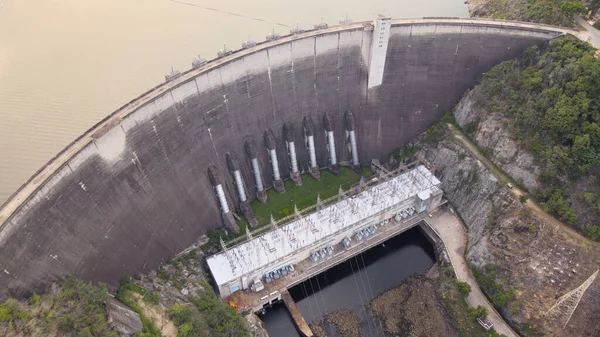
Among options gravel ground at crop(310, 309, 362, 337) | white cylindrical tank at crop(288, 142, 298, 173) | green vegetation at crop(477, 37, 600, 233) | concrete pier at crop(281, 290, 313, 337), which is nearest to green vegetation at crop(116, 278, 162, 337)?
concrete pier at crop(281, 290, 313, 337)

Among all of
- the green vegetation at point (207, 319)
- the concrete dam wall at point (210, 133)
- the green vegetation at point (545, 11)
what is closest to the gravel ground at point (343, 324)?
the green vegetation at point (207, 319)

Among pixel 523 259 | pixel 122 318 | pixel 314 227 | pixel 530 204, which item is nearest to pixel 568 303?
pixel 523 259

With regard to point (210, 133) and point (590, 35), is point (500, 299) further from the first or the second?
point (210, 133)

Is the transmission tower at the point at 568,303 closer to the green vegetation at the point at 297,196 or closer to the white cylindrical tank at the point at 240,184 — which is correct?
the green vegetation at the point at 297,196

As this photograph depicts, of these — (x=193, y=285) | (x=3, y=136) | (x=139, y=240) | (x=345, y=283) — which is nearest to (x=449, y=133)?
(x=345, y=283)

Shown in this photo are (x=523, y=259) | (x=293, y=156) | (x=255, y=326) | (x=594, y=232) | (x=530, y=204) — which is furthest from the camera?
(x=293, y=156)
